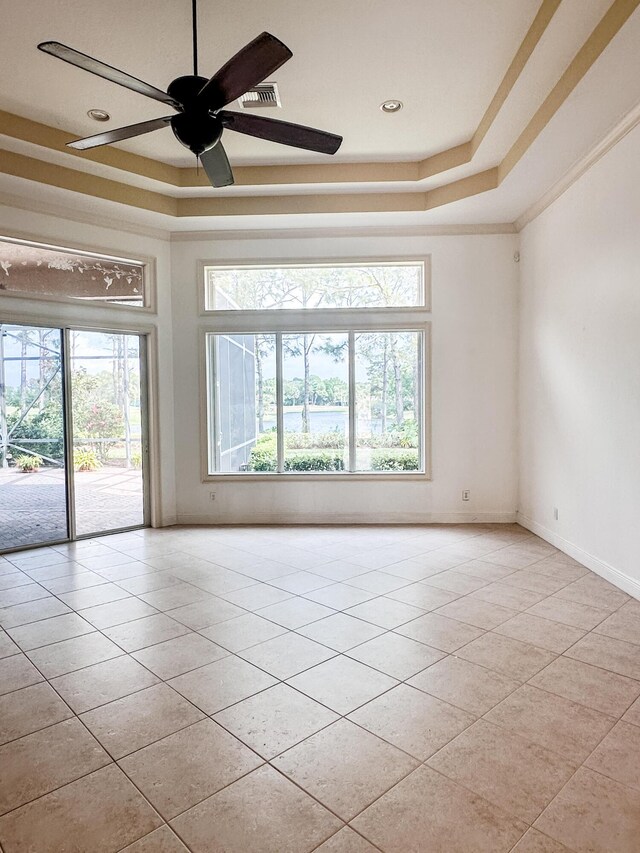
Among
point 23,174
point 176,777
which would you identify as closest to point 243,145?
point 23,174

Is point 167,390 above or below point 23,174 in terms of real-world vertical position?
below

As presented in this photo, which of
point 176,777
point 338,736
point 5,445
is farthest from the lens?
point 5,445

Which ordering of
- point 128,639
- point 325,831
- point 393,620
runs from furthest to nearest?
1. point 393,620
2. point 128,639
3. point 325,831

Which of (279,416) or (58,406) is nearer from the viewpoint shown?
(58,406)

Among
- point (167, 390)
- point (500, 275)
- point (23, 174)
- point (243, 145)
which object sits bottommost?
point (167, 390)

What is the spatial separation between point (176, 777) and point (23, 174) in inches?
187

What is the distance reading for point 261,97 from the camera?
13.3ft

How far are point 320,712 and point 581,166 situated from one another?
4.41 m

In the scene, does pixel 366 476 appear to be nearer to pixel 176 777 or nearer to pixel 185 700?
pixel 185 700

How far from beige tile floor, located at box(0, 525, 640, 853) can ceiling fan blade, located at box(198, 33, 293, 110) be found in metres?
2.90

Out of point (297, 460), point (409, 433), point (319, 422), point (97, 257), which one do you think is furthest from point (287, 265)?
point (409, 433)

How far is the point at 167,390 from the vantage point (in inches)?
246

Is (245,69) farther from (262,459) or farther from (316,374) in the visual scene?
(262,459)

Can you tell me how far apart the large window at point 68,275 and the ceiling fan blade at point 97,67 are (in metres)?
3.06
